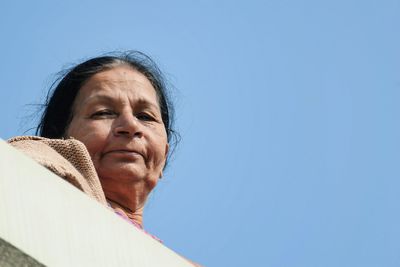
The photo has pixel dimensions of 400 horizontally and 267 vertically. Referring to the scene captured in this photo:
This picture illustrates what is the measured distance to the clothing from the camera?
2145 millimetres

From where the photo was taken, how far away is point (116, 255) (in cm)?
129

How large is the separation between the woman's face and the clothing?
2.45 ft

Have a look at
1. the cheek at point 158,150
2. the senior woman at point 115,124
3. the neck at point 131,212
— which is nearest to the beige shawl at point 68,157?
the senior woman at point 115,124

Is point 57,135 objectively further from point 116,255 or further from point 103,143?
point 116,255

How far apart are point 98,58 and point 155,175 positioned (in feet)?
2.16

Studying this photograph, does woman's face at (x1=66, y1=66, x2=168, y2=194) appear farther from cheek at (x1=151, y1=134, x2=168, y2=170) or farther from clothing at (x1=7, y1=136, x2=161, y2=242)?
clothing at (x1=7, y1=136, x2=161, y2=242)

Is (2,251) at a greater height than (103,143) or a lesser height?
greater

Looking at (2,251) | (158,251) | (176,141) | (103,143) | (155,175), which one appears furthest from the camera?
(176,141)

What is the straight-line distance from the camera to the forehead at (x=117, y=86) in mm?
3578

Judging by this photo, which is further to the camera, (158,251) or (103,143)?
(103,143)

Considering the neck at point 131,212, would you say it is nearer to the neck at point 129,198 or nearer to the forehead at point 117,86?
the neck at point 129,198

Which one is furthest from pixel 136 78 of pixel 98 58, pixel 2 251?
pixel 2 251

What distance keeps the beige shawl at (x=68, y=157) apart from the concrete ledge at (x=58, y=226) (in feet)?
2.43

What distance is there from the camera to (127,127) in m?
3.41
